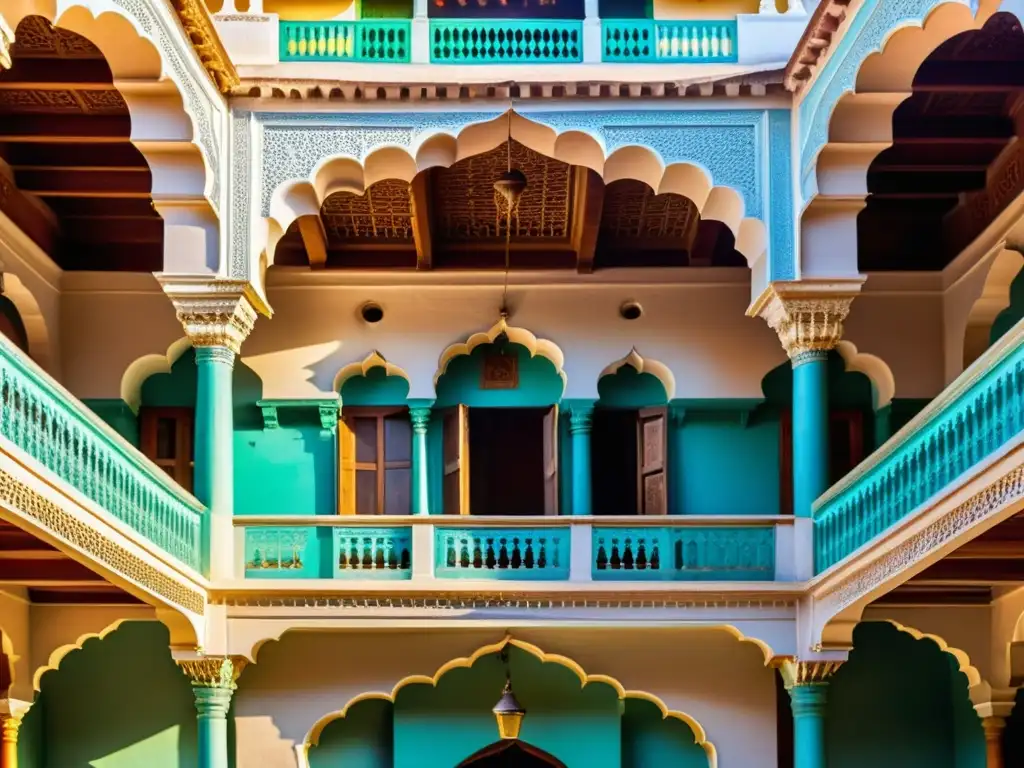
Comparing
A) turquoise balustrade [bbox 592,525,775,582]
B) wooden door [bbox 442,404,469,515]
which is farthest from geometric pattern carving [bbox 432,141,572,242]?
turquoise balustrade [bbox 592,525,775,582]

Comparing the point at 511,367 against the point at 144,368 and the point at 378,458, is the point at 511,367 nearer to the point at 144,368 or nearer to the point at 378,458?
the point at 378,458

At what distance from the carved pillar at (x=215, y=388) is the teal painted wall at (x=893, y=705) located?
16.2 feet

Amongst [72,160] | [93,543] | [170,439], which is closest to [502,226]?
[170,439]

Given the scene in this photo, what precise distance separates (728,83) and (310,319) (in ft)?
13.1

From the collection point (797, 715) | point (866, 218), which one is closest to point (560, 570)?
point (797, 715)

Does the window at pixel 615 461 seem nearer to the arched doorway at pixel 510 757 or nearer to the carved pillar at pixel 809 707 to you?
the arched doorway at pixel 510 757

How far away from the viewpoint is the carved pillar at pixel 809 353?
1183 cm

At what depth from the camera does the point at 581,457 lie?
13688 millimetres

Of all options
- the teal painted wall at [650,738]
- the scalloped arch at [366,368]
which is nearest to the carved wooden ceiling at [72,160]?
the scalloped arch at [366,368]

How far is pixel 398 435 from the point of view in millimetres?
14039

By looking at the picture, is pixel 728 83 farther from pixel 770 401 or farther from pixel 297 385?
pixel 297 385

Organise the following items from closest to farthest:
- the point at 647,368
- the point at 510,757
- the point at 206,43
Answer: the point at 206,43, the point at 647,368, the point at 510,757

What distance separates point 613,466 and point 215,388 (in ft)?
12.8

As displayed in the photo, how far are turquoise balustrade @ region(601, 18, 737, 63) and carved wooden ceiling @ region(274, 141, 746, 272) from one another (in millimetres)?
938
